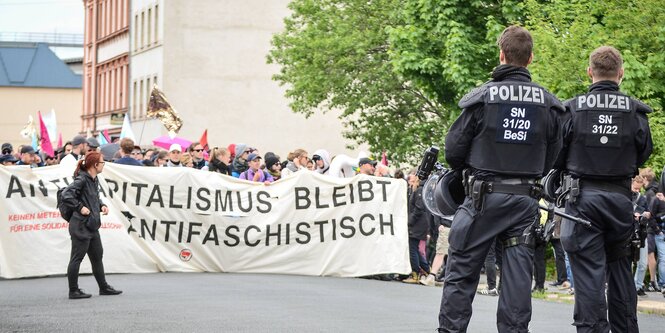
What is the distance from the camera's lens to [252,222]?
19.3 metres

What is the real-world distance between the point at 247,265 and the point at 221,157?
2038mm

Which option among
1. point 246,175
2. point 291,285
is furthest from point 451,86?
point 291,285

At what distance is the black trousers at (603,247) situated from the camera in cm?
871

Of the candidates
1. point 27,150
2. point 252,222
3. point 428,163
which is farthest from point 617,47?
point 428,163

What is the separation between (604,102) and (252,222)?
10991 mm

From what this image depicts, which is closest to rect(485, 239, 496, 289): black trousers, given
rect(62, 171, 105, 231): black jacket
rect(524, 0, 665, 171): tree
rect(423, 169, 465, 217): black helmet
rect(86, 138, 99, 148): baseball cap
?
rect(62, 171, 105, 231): black jacket

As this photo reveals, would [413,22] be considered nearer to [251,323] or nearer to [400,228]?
[400,228]

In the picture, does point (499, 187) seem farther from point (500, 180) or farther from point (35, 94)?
point (35, 94)

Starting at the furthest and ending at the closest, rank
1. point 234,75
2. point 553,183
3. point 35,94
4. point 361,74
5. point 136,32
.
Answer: point 35,94, point 136,32, point 234,75, point 361,74, point 553,183

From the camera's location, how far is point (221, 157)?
20297 millimetres

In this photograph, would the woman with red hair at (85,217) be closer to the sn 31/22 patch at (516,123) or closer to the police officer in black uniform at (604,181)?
the police officer in black uniform at (604,181)

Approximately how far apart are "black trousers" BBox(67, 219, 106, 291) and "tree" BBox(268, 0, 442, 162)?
2623 centimetres

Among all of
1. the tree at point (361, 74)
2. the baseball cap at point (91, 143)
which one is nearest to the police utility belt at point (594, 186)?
the baseball cap at point (91, 143)

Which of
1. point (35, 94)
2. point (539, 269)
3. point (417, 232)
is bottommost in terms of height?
point (539, 269)
